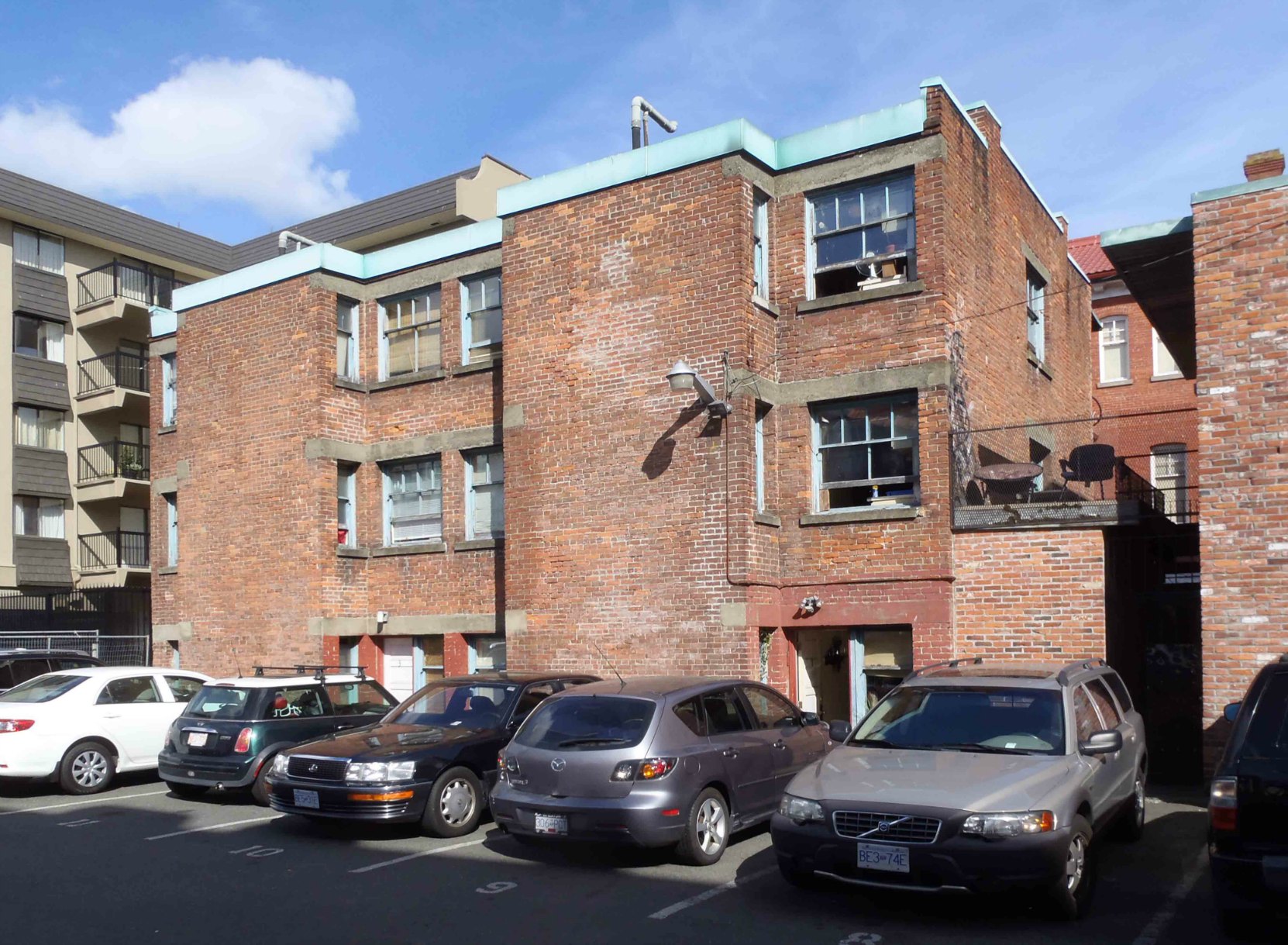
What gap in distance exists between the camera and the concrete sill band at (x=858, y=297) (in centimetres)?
1520

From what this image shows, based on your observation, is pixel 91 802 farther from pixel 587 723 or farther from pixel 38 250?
pixel 38 250

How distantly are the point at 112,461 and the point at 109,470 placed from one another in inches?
10.0

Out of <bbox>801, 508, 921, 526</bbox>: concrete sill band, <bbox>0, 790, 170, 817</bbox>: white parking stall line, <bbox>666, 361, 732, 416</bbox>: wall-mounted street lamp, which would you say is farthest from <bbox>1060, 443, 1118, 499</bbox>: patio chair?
<bbox>0, 790, 170, 817</bbox>: white parking stall line

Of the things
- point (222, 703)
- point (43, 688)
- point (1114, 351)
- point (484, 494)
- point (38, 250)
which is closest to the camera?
point (222, 703)

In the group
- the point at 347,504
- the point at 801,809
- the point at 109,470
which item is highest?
the point at 109,470

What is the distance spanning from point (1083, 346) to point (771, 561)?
9.77 meters

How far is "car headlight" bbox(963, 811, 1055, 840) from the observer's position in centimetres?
734

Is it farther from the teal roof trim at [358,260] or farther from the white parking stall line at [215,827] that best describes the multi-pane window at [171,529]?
the white parking stall line at [215,827]

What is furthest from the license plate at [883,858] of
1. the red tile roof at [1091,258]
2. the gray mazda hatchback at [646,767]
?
the red tile roof at [1091,258]

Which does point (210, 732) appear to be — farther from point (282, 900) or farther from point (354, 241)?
point (354, 241)

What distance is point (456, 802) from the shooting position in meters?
10.9

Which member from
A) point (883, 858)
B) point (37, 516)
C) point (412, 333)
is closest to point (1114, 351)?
point (412, 333)

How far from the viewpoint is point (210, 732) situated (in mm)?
12750

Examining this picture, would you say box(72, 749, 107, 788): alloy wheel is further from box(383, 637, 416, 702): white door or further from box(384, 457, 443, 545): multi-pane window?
box(384, 457, 443, 545): multi-pane window
